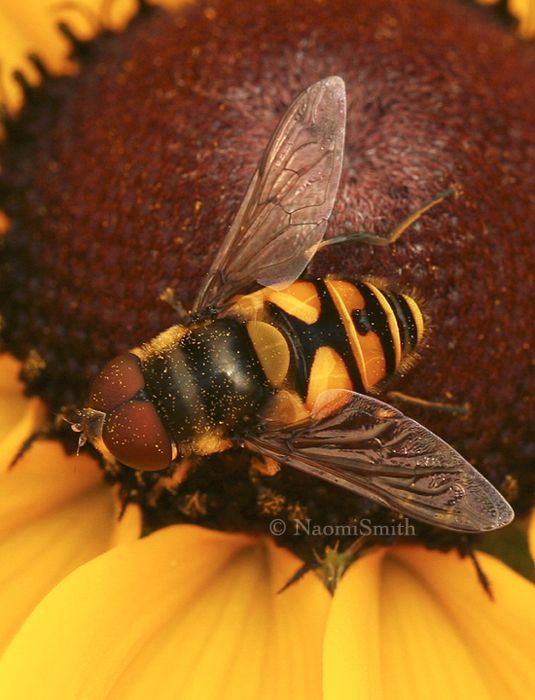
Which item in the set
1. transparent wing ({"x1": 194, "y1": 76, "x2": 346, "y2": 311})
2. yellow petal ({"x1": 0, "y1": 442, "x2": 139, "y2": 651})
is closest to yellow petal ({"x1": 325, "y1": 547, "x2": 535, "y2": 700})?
yellow petal ({"x1": 0, "y1": 442, "x2": 139, "y2": 651})

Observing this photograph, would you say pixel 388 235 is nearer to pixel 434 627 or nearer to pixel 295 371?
pixel 295 371

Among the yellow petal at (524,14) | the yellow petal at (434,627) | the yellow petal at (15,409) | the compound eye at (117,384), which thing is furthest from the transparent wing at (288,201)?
the yellow petal at (524,14)

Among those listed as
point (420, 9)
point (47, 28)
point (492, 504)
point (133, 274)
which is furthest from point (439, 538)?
point (47, 28)

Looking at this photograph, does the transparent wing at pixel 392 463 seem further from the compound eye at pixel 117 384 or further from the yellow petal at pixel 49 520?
the yellow petal at pixel 49 520

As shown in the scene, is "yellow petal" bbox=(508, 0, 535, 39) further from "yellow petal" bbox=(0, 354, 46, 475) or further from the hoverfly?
"yellow petal" bbox=(0, 354, 46, 475)

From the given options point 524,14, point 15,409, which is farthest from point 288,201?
point 524,14


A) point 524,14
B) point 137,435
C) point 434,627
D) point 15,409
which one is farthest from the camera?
point 524,14
